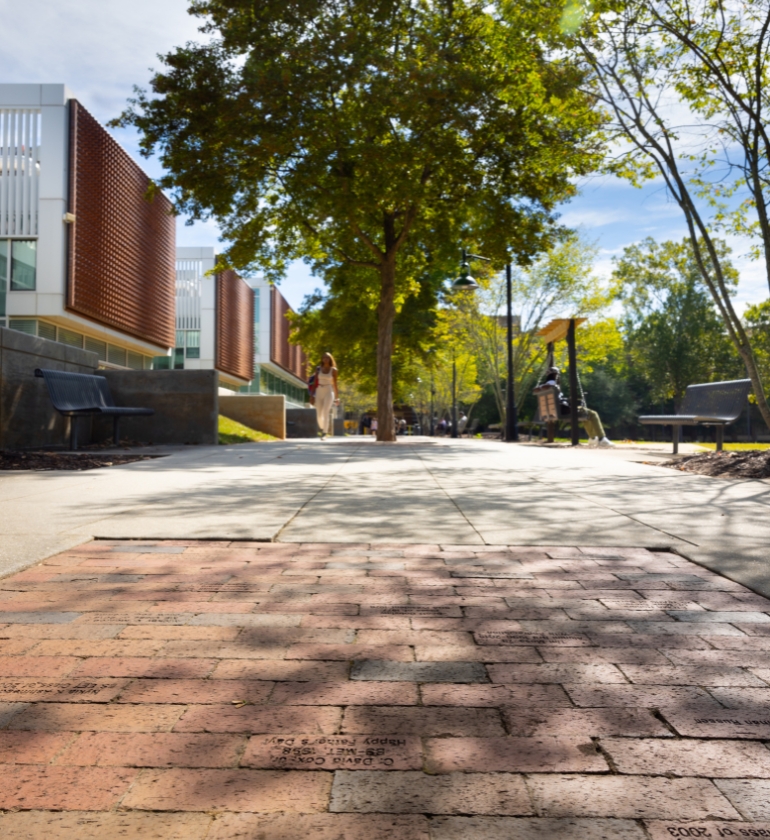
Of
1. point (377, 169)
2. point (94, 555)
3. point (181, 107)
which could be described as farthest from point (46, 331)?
point (94, 555)

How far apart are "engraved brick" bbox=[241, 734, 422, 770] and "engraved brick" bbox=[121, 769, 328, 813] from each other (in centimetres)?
5

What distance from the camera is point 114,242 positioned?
29047 millimetres

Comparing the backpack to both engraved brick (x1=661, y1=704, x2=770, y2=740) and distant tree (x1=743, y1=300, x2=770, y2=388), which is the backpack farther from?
distant tree (x1=743, y1=300, x2=770, y2=388)

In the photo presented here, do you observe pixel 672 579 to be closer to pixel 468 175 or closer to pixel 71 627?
pixel 71 627

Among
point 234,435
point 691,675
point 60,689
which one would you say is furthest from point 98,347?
point 691,675

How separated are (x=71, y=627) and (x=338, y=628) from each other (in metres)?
0.96

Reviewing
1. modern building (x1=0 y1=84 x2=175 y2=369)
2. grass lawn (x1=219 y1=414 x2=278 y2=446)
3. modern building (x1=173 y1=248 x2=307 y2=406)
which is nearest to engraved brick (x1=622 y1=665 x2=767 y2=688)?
grass lawn (x1=219 y1=414 x2=278 y2=446)

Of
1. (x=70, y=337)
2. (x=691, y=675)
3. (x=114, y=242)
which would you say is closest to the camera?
(x=691, y=675)

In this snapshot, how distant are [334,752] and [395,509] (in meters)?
4.09

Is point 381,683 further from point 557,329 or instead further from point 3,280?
point 3,280

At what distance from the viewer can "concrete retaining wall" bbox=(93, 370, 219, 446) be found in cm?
1574

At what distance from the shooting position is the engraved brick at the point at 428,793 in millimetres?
1517

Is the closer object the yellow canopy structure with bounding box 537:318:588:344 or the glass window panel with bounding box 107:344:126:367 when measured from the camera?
the yellow canopy structure with bounding box 537:318:588:344

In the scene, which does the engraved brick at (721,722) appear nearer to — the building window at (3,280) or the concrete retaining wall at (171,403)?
the concrete retaining wall at (171,403)
